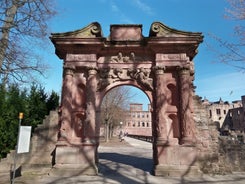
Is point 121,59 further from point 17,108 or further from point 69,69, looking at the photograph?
point 17,108

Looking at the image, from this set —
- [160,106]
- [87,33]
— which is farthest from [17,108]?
[160,106]

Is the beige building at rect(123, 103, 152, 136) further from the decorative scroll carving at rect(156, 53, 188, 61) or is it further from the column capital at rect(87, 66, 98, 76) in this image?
the column capital at rect(87, 66, 98, 76)

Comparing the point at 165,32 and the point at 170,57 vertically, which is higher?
the point at 165,32

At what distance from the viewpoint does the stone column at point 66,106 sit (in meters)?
9.38

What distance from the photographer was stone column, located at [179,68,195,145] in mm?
9022

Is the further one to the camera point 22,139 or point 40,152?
point 40,152

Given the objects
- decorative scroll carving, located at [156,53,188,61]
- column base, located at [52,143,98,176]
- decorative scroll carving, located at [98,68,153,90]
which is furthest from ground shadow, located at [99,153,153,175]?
decorative scroll carving, located at [156,53,188,61]

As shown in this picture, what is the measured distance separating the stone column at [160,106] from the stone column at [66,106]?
389cm

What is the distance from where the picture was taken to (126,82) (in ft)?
33.2

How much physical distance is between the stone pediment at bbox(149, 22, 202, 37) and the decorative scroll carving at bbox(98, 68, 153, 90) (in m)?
1.72

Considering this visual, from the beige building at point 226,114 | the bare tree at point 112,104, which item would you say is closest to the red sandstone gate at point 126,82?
the bare tree at point 112,104

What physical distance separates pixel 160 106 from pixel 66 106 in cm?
418

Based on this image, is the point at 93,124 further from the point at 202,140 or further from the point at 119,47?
the point at 202,140

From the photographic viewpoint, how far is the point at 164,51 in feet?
32.8
